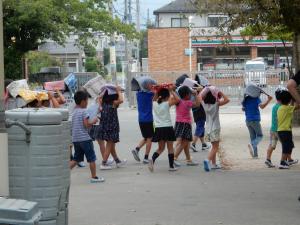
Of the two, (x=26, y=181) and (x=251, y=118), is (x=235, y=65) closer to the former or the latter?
(x=251, y=118)

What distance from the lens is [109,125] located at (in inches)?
507

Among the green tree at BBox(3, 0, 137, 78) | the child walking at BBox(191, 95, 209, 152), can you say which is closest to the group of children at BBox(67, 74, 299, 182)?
the child walking at BBox(191, 95, 209, 152)

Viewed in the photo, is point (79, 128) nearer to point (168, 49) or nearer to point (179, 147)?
point (179, 147)

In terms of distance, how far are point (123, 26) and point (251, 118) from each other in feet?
64.5

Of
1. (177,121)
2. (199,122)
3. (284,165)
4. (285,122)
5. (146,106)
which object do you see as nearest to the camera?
(285,122)

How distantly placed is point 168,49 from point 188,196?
4938 centimetres

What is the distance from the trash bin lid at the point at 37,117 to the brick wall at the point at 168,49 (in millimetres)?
52358

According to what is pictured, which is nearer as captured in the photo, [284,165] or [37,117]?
[37,117]

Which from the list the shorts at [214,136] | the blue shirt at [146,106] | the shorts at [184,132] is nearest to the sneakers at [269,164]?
the shorts at [214,136]

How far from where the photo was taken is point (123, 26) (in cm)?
3272

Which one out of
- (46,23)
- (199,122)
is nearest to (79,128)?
(199,122)

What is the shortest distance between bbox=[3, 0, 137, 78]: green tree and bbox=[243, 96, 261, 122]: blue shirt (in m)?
14.6

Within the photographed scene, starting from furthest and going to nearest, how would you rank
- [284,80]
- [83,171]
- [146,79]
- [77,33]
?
[284,80] < [77,33] < [146,79] < [83,171]

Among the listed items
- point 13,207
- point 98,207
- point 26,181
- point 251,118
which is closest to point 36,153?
point 26,181
